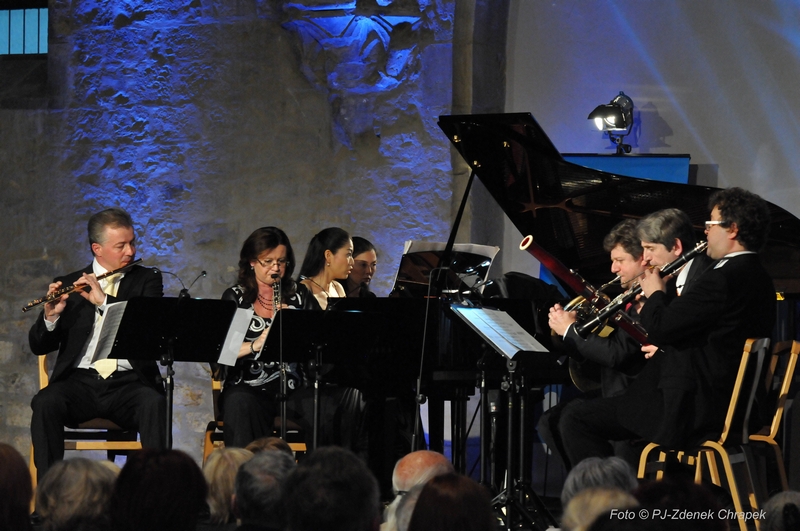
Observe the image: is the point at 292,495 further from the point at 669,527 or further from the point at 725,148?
the point at 725,148

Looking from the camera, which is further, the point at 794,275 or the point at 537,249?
the point at 794,275

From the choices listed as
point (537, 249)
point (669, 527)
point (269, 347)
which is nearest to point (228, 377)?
point (269, 347)

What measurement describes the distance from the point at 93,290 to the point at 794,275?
11.4 ft

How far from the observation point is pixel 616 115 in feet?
22.0

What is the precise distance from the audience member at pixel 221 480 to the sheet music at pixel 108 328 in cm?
144

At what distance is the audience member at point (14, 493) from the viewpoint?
2.37 m

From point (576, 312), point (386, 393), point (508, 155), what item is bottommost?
point (386, 393)

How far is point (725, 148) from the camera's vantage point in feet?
22.8

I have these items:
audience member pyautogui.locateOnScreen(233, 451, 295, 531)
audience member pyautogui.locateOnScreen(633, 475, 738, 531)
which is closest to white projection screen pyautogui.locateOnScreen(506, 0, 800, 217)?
audience member pyautogui.locateOnScreen(233, 451, 295, 531)

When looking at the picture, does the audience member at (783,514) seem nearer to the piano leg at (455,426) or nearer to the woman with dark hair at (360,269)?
the piano leg at (455,426)

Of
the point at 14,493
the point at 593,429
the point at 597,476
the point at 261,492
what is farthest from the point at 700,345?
the point at 14,493

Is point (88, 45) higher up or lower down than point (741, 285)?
higher up

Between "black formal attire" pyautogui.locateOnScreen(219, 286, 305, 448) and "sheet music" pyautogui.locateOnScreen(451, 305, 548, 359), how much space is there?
1034mm

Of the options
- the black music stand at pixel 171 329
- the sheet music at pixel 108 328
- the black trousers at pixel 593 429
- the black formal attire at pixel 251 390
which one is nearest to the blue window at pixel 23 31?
the black formal attire at pixel 251 390
